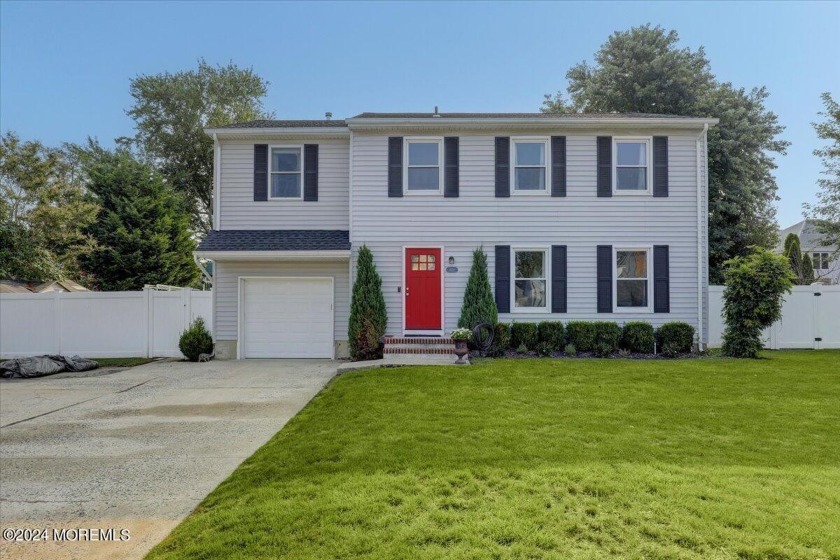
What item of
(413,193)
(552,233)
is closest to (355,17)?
(413,193)

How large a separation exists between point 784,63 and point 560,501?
14794 mm

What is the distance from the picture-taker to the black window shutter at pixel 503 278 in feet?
40.2

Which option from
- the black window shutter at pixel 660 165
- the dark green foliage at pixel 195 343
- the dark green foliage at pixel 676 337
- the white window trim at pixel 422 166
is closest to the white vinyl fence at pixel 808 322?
the dark green foliage at pixel 676 337

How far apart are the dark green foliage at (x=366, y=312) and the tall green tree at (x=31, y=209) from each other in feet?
32.9

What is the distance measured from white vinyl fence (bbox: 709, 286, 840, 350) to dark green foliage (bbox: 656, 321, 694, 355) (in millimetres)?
2702

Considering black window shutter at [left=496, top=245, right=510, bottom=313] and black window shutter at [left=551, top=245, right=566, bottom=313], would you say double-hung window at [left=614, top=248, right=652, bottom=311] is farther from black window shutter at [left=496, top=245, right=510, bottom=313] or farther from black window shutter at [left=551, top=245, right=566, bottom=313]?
black window shutter at [left=496, top=245, right=510, bottom=313]

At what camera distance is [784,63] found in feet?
43.6

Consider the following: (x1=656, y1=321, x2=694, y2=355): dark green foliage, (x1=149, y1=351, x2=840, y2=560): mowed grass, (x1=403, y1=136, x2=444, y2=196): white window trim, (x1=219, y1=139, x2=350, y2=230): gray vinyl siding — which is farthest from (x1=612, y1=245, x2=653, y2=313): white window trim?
(x1=219, y1=139, x2=350, y2=230): gray vinyl siding

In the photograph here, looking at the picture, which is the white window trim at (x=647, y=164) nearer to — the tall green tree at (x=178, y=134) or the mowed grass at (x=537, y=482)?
the mowed grass at (x=537, y=482)

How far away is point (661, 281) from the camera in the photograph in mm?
12305

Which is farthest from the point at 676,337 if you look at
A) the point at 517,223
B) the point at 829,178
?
the point at 829,178

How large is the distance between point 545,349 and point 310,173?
7154mm

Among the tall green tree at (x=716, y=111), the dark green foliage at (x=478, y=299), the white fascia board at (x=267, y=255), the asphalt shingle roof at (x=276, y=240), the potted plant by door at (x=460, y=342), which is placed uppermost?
the tall green tree at (x=716, y=111)

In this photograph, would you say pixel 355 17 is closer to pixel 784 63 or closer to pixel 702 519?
pixel 784 63
